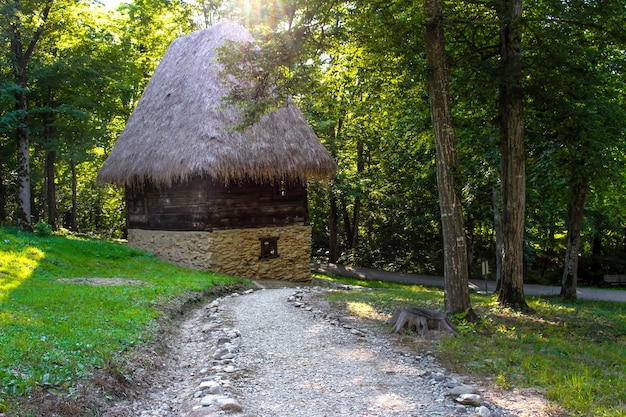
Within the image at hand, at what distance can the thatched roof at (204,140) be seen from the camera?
1546 cm

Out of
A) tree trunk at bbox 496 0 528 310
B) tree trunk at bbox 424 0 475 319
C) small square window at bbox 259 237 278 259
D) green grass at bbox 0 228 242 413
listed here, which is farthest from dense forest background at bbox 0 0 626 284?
green grass at bbox 0 228 242 413

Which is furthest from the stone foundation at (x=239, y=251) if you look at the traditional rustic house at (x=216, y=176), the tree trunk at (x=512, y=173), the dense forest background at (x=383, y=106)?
the tree trunk at (x=512, y=173)

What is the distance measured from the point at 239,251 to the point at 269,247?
1.20 meters

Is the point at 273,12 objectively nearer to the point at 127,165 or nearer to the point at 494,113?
the point at 494,113

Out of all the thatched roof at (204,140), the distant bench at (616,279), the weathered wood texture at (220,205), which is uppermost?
the thatched roof at (204,140)

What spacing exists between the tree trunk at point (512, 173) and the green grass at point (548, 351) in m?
0.56

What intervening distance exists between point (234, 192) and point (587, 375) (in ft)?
41.7

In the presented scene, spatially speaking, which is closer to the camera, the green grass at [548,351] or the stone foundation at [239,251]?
the green grass at [548,351]

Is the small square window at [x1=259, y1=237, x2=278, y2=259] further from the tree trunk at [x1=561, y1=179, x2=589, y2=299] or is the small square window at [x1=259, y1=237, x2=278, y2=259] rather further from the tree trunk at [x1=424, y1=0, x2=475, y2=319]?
the tree trunk at [x1=424, y1=0, x2=475, y2=319]

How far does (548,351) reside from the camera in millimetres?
6809

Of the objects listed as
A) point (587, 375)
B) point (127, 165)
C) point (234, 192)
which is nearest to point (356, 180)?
point (234, 192)

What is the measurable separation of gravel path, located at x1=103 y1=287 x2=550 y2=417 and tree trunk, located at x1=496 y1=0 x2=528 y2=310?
3.90 metres

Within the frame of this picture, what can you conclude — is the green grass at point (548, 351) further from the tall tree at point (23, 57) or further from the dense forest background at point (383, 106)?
Answer: the tall tree at point (23, 57)

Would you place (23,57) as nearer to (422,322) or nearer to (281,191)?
(281,191)
